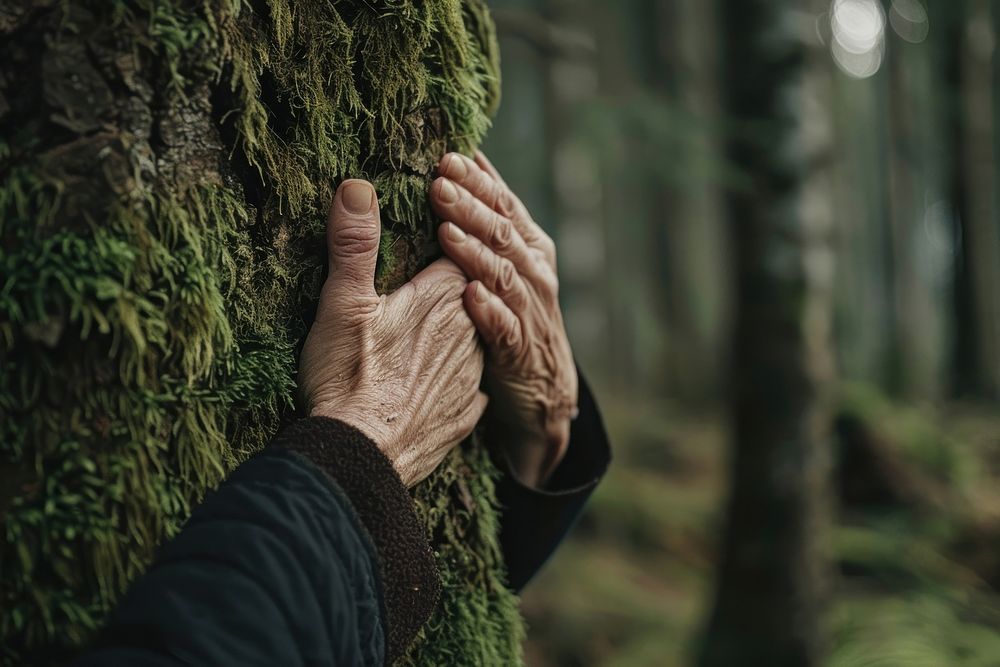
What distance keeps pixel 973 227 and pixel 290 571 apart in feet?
44.1

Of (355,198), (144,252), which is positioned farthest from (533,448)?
(144,252)

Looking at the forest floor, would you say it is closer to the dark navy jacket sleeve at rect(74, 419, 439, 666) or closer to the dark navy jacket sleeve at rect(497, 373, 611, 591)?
the dark navy jacket sleeve at rect(497, 373, 611, 591)

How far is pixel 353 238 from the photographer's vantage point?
1391 millimetres

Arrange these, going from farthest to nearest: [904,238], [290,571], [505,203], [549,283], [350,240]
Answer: [904,238]
[549,283]
[505,203]
[350,240]
[290,571]

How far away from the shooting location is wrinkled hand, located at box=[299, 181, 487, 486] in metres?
1.37

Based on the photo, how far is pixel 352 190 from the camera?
1403mm

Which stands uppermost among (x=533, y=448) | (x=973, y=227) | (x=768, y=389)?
(x=533, y=448)

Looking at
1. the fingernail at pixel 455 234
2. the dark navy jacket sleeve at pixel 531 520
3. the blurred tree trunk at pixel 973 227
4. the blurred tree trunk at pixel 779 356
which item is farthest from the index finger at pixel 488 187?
the blurred tree trunk at pixel 973 227

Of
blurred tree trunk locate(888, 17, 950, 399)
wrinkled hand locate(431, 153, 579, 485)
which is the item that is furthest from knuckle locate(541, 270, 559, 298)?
blurred tree trunk locate(888, 17, 950, 399)

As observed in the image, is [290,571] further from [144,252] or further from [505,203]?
[505,203]

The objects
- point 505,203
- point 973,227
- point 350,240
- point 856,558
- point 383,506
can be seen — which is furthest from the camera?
point 973,227

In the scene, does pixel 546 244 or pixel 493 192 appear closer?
pixel 493 192

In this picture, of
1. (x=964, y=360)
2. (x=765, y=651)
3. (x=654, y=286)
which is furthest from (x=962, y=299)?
(x=765, y=651)

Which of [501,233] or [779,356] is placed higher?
[501,233]
